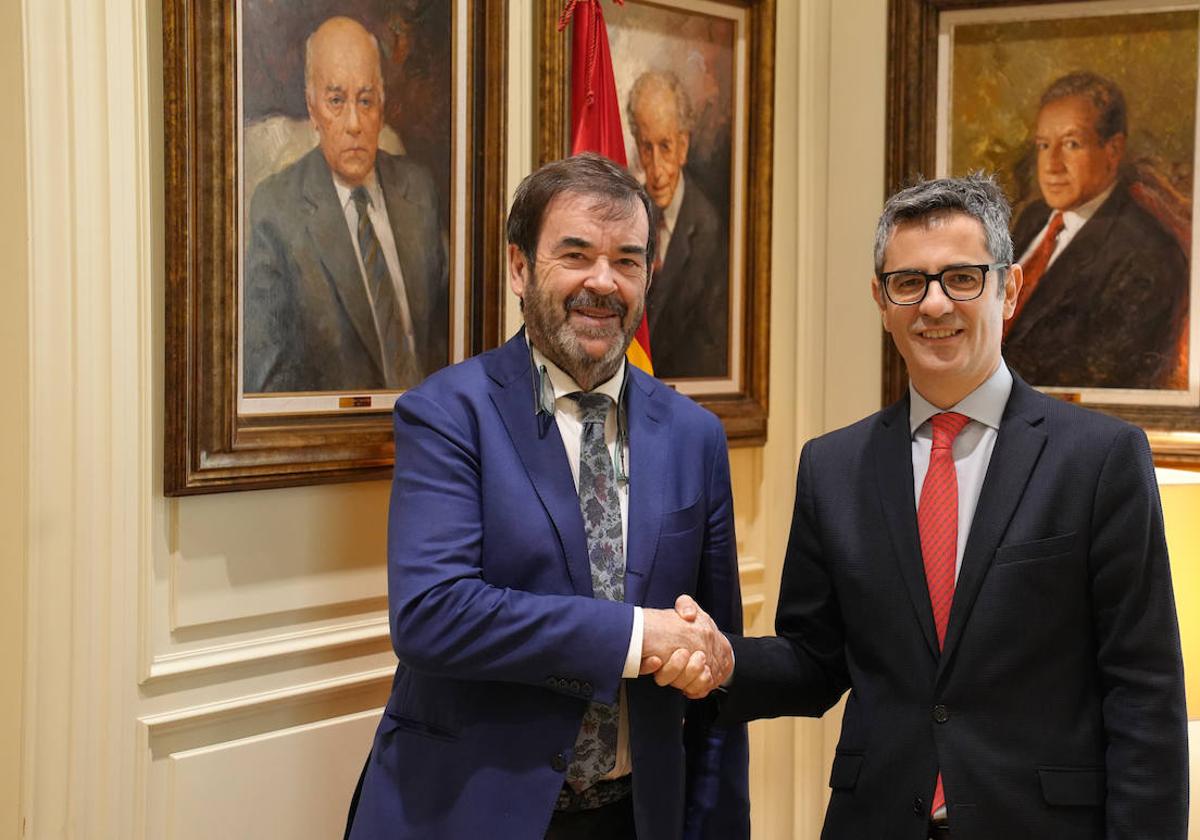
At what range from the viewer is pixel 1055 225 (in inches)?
151

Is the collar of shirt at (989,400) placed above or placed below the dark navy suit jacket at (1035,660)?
above

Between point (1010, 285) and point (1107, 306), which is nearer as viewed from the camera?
point (1010, 285)

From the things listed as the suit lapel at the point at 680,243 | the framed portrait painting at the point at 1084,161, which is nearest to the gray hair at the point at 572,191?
the suit lapel at the point at 680,243

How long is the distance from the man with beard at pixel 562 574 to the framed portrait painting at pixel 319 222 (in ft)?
1.74

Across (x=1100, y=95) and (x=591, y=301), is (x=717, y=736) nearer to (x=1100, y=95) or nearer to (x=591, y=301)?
(x=591, y=301)

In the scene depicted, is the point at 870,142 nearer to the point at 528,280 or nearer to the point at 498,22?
the point at 498,22

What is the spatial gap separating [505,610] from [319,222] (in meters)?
1.17

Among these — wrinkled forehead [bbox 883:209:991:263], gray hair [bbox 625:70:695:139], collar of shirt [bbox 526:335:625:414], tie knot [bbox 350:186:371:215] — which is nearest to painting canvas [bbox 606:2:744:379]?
gray hair [bbox 625:70:695:139]

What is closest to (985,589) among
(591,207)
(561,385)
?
(561,385)

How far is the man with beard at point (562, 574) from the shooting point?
228 centimetres

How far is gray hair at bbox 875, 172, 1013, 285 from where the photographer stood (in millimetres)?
2316

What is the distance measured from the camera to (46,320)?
2504mm

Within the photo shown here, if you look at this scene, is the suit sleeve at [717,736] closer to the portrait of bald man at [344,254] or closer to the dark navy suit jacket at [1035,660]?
the dark navy suit jacket at [1035,660]

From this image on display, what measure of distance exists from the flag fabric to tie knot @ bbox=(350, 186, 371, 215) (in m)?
0.60
